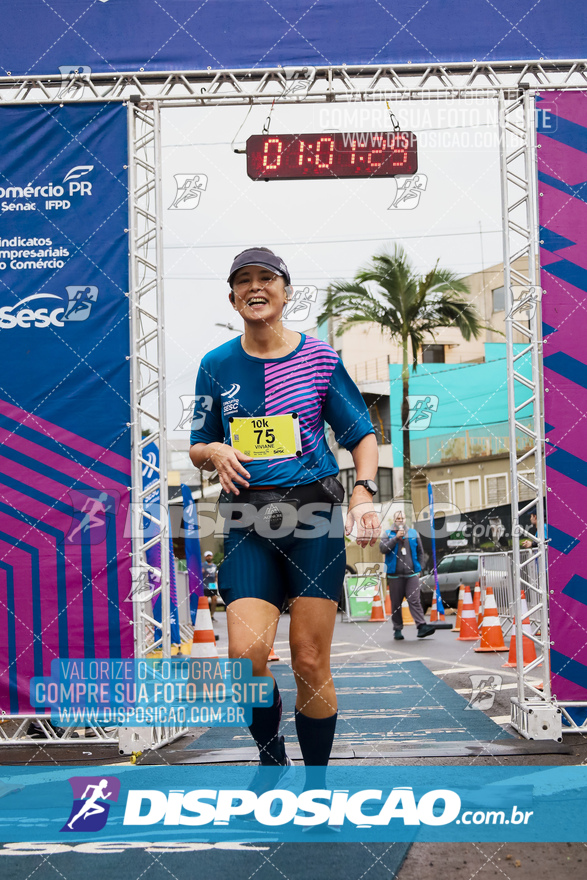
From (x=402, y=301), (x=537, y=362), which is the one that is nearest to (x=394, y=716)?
(x=537, y=362)

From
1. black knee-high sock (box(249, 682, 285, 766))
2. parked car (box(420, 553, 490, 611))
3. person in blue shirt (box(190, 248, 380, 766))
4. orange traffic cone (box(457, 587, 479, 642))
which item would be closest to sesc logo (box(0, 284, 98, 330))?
person in blue shirt (box(190, 248, 380, 766))

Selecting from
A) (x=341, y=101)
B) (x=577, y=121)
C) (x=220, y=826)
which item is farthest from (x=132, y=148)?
(x=220, y=826)

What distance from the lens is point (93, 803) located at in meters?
3.90

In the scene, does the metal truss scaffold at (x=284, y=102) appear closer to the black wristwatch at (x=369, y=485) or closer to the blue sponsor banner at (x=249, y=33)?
the blue sponsor banner at (x=249, y=33)

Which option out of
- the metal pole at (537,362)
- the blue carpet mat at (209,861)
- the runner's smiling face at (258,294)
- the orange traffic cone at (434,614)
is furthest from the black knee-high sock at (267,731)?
the orange traffic cone at (434,614)

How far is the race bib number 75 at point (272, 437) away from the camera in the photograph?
337 centimetres

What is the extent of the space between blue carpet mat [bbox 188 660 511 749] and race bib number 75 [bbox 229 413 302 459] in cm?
268

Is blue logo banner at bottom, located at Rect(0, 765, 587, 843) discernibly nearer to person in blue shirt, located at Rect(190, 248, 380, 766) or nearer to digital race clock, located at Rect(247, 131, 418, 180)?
person in blue shirt, located at Rect(190, 248, 380, 766)

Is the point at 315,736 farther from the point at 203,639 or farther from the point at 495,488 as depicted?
the point at 495,488

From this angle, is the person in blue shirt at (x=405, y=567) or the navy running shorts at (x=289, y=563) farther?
the person in blue shirt at (x=405, y=567)

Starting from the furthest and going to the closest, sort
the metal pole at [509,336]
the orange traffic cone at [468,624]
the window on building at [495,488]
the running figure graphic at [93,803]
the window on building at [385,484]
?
the window on building at [385,484], the window on building at [495,488], the orange traffic cone at [468,624], the metal pole at [509,336], the running figure graphic at [93,803]

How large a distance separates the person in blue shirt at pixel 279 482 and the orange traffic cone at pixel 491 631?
23.4 feet

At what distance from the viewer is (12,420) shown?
600 centimetres

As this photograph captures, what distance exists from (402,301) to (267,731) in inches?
591
